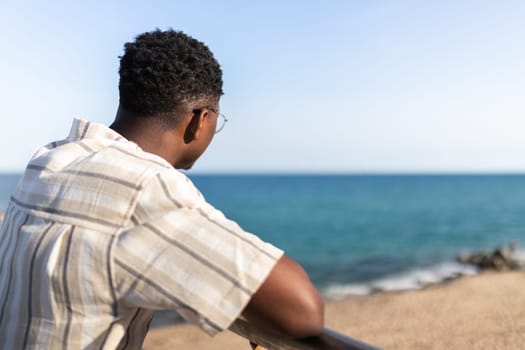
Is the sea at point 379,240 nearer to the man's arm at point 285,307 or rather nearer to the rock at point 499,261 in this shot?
the rock at point 499,261

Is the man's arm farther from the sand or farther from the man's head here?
the sand

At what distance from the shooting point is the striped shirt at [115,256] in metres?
1.28

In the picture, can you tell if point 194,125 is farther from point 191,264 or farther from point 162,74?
point 191,264

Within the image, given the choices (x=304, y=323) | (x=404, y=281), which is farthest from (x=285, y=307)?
(x=404, y=281)

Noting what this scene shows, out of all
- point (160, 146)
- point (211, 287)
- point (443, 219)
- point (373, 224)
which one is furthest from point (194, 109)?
point (443, 219)

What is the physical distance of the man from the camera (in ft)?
4.20

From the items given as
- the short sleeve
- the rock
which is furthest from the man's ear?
the rock

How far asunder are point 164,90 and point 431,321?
298 inches

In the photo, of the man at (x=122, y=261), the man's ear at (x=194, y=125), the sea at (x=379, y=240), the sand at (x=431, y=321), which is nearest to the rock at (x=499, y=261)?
the sea at (x=379, y=240)

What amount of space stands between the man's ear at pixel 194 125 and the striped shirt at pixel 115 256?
41 cm

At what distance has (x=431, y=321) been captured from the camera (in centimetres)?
819

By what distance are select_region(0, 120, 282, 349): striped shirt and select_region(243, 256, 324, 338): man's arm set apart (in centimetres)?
4

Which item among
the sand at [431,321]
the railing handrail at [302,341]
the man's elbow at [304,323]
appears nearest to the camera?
the railing handrail at [302,341]

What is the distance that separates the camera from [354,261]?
65.6 feet
